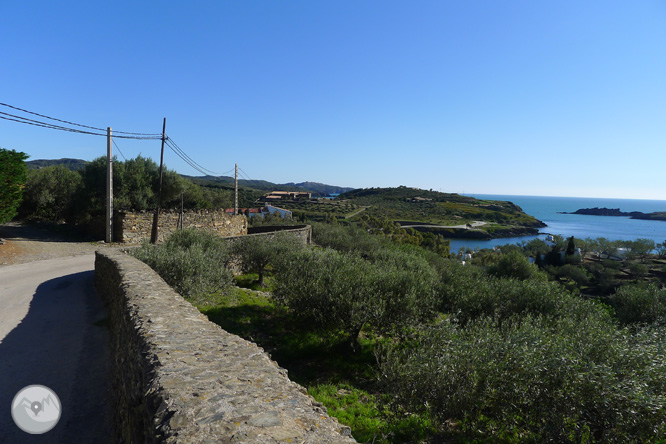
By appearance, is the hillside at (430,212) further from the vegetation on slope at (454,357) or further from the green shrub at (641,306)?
the vegetation on slope at (454,357)

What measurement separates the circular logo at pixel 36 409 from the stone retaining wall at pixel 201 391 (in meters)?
1.12

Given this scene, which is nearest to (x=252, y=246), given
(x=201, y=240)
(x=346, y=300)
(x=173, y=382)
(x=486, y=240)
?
(x=201, y=240)

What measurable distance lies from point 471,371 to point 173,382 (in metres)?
5.33

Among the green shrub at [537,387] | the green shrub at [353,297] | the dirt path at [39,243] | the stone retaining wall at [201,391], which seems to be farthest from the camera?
the dirt path at [39,243]

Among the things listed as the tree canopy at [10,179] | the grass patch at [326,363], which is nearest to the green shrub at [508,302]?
the grass patch at [326,363]

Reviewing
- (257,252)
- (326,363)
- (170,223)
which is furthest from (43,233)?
(326,363)

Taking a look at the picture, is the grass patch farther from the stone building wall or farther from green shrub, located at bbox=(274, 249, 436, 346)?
the stone building wall

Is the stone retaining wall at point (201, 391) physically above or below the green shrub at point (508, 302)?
above

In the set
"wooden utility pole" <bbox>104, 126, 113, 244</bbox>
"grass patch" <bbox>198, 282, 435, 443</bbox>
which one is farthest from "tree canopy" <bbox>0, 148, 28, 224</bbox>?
"grass patch" <bbox>198, 282, 435, 443</bbox>

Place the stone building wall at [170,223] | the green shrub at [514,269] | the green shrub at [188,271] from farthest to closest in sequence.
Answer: the green shrub at [514,269] < the stone building wall at [170,223] < the green shrub at [188,271]

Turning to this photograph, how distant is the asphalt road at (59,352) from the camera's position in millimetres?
5148

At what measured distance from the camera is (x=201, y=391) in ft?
10.6

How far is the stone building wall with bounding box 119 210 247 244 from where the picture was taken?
71.2 ft

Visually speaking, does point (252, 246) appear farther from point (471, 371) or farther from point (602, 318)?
point (602, 318)
